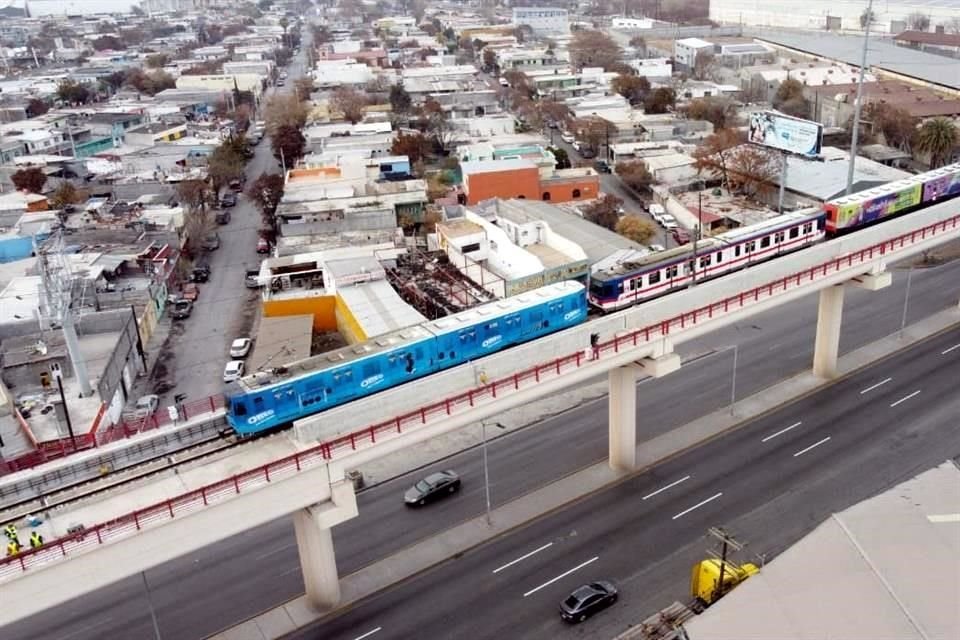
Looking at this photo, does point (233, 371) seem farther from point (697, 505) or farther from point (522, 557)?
point (697, 505)

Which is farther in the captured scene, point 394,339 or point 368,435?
point 394,339

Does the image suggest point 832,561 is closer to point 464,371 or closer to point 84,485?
point 464,371

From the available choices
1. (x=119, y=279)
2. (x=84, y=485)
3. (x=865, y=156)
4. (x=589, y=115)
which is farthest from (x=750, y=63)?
(x=84, y=485)

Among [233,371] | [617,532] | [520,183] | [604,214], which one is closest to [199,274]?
[233,371]

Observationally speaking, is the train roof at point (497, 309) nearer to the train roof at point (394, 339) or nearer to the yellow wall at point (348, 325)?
the train roof at point (394, 339)

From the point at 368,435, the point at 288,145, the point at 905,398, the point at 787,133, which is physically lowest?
the point at 905,398
